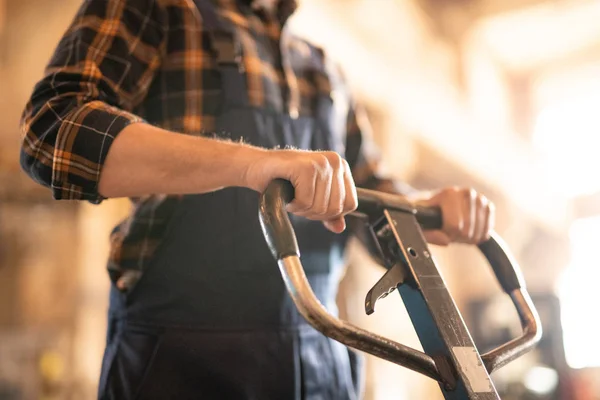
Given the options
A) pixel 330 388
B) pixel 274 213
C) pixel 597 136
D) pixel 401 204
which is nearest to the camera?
pixel 274 213

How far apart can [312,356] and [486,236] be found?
0.94ft

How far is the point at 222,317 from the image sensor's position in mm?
719

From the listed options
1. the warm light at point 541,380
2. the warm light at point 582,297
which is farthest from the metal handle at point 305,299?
the warm light at point 582,297

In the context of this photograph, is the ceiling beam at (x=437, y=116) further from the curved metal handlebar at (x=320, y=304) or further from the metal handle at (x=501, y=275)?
the curved metal handlebar at (x=320, y=304)

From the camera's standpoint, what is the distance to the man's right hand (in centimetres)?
53

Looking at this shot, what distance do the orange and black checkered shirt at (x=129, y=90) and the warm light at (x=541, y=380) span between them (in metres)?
2.34

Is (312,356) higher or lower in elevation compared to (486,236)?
lower

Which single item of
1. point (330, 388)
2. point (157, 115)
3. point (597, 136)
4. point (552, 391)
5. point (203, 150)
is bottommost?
point (552, 391)

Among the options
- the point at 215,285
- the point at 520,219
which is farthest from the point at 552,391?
the point at 215,285

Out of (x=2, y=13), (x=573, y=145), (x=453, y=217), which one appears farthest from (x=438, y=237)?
(x=573, y=145)

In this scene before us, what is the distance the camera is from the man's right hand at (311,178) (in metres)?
0.53

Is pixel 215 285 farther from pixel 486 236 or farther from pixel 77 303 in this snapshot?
pixel 77 303

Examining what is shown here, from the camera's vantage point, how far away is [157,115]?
783mm

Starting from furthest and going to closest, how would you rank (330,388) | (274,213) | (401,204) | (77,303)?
(77,303) < (330,388) < (401,204) < (274,213)
